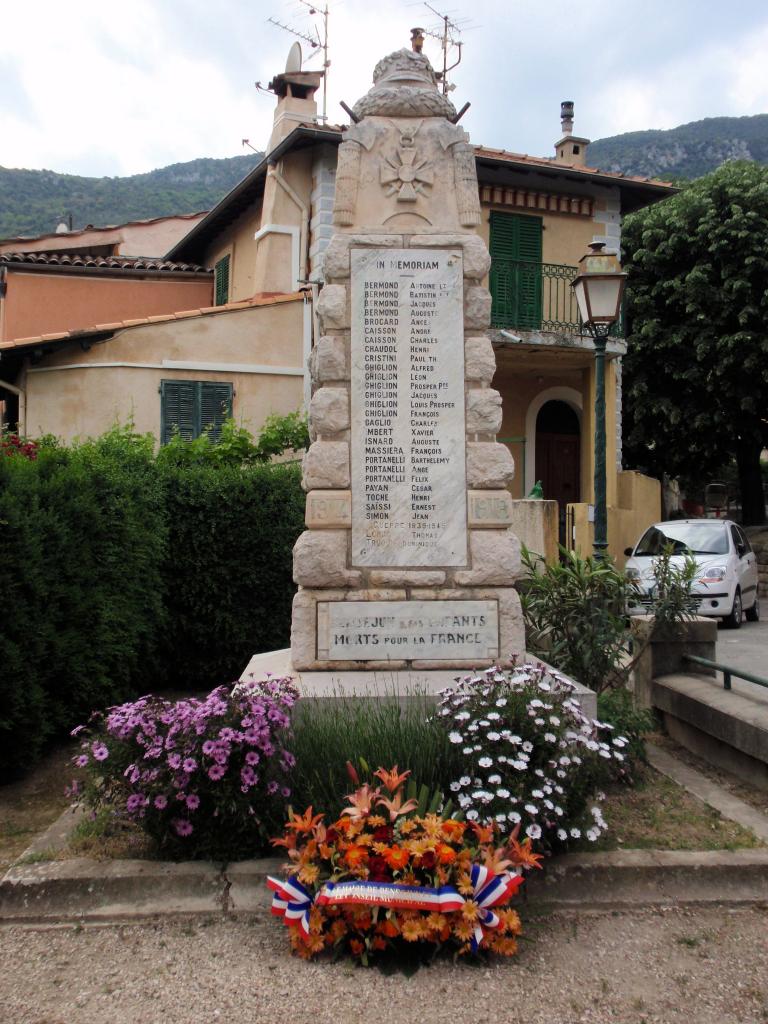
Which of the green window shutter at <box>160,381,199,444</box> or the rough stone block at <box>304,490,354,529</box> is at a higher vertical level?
the green window shutter at <box>160,381,199,444</box>

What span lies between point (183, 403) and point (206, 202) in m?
45.4

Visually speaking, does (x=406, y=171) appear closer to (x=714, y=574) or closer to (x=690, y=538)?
(x=714, y=574)

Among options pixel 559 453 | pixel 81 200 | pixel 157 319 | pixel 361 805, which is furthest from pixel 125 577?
pixel 81 200

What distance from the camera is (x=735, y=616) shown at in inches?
500

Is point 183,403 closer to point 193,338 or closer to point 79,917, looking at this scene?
point 193,338

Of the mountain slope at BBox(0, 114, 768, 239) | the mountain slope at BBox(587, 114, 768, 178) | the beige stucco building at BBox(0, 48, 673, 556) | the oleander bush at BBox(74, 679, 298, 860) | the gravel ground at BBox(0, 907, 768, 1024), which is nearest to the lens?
the gravel ground at BBox(0, 907, 768, 1024)

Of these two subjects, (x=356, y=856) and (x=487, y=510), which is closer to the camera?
(x=356, y=856)

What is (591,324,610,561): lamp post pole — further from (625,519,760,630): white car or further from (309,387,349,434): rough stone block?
(625,519,760,630): white car

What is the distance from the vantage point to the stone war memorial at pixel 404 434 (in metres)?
4.98

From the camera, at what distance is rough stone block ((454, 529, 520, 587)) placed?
5.06m

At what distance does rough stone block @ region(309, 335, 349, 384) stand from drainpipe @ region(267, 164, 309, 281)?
1018 cm

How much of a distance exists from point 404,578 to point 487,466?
2.70 feet

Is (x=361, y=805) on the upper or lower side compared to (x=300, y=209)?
lower

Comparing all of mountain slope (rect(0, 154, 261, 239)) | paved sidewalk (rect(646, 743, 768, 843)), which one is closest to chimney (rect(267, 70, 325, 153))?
paved sidewalk (rect(646, 743, 768, 843))
